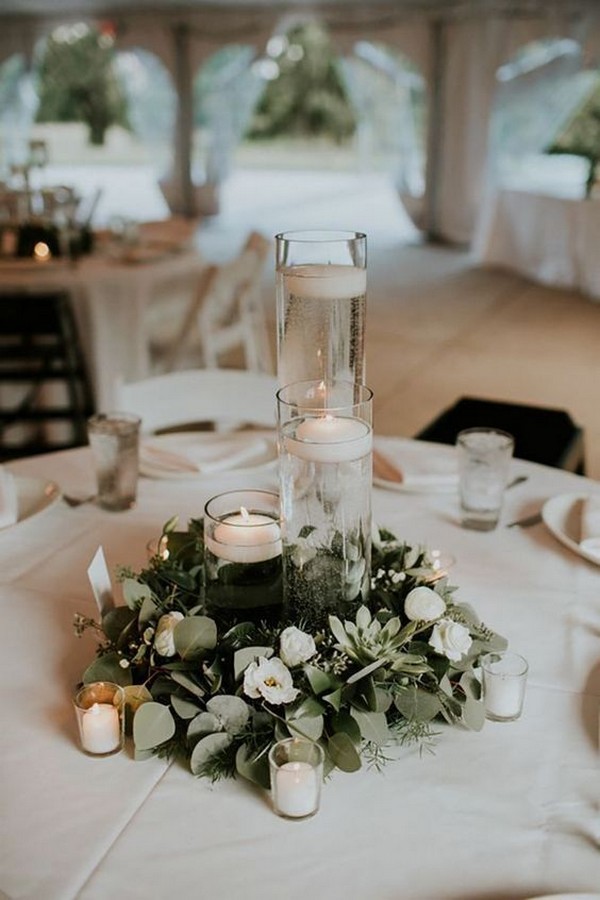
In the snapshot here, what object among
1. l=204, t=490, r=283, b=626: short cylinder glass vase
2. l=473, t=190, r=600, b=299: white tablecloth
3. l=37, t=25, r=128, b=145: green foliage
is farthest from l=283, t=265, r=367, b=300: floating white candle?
l=37, t=25, r=128, b=145: green foliage

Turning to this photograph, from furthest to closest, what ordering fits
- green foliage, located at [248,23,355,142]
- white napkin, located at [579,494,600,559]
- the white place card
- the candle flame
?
green foliage, located at [248,23,355,142], the candle flame, white napkin, located at [579,494,600,559], the white place card

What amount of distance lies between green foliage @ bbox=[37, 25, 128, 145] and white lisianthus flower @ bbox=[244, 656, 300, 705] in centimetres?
1561

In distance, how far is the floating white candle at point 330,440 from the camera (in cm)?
101

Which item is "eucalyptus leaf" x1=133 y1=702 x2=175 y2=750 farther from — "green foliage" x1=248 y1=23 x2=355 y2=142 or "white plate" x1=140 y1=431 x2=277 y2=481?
"green foliage" x1=248 y1=23 x2=355 y2=142

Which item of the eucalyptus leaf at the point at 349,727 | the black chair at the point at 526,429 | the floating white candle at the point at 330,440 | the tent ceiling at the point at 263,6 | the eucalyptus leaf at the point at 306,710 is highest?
the tent ceiling at the point at 263,6

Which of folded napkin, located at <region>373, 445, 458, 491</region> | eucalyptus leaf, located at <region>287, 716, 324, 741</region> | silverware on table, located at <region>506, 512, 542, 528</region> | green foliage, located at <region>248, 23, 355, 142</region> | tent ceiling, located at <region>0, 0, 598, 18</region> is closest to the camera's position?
eucalyptus leaf, located at <region>287, 716, 324, 741</region>

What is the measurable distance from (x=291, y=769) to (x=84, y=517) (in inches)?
31.8

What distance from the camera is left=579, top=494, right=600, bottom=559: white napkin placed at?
4.70ft

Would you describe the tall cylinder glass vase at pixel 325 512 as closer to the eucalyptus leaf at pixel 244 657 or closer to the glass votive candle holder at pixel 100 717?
the eucalyptus leaf at pixel 244 657

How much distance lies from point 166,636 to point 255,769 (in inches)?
6.9

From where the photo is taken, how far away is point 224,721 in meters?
0.96

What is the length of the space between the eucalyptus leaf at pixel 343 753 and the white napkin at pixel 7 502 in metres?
0.78

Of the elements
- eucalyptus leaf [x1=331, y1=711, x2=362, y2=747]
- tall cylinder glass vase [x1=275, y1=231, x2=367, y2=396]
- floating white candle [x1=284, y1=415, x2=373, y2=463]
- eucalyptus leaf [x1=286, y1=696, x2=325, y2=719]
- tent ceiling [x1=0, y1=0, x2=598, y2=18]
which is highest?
tent ceiling [x1=0, y1=0, x2=598, y2=18]

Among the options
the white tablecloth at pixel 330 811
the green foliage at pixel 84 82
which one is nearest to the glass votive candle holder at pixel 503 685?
the white tablecloth at pixel 330 811
